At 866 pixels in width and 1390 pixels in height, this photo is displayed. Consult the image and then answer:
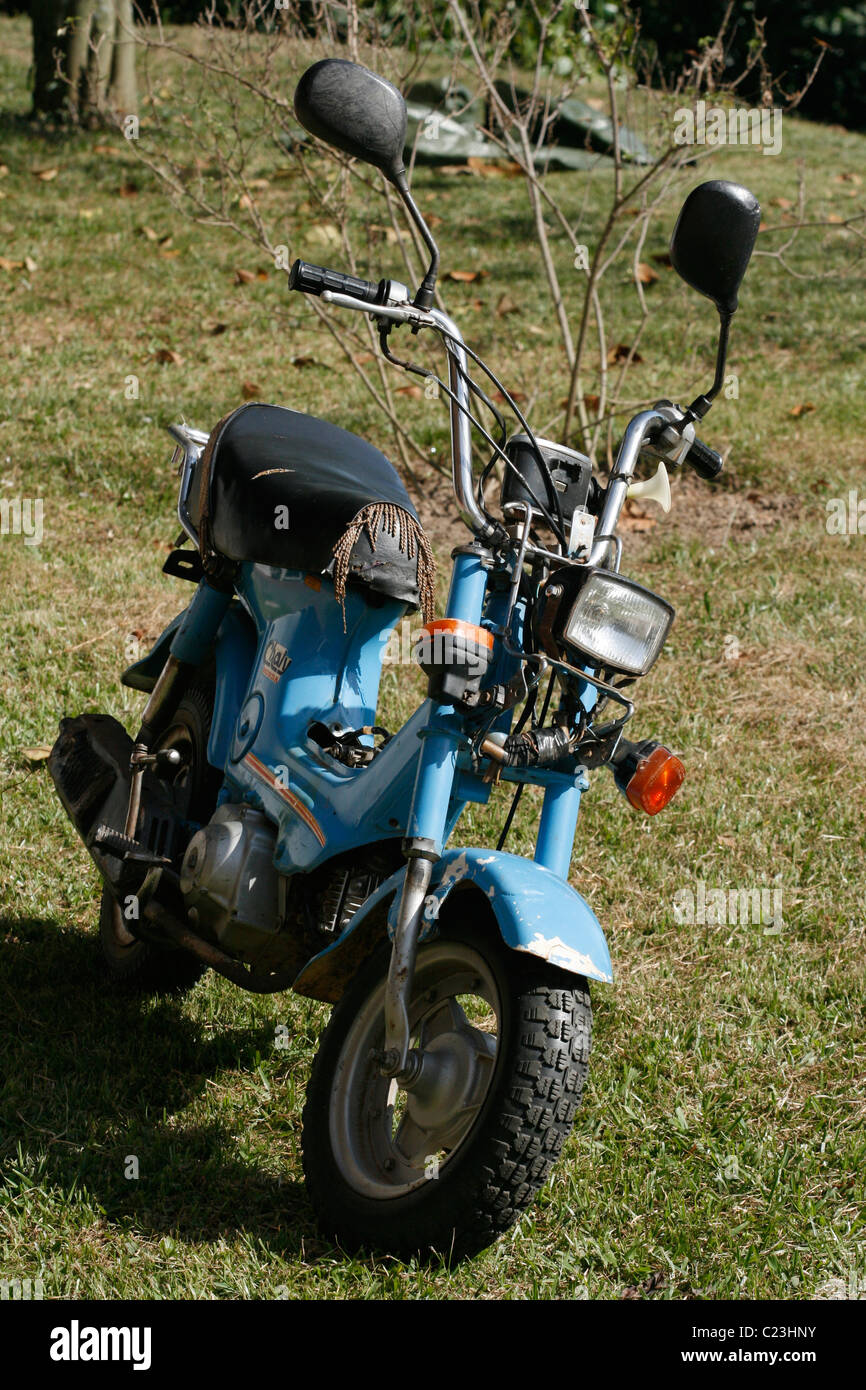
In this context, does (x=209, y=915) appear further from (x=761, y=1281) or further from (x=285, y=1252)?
(x=761, y=1281)

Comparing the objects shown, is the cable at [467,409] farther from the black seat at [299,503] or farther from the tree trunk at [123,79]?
the tree trunk at [123,79]

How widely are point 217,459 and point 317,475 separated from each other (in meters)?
0.28

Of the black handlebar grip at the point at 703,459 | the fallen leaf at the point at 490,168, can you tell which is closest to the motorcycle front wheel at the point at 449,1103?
the black handlebar grip at the point at 703,459

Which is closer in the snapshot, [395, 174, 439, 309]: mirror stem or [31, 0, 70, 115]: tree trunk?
[395, 174, 439, 309]: mirror stem

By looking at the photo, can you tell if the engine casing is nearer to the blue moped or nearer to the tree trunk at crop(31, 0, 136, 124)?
the blue moped

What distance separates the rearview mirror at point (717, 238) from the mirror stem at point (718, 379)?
2 cm

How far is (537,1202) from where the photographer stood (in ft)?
9.70

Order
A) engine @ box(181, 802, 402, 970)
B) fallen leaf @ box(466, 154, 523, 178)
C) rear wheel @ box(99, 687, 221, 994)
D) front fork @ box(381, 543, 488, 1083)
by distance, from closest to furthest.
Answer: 1. front fork @ box(381, 543, 488, 1083)
2. engine @ box(181, 802, 402, 970)
3. rear wheel @ box(99, 687, 221, 994)
4. fallen leaf @ box(466, 154, 523, 178)

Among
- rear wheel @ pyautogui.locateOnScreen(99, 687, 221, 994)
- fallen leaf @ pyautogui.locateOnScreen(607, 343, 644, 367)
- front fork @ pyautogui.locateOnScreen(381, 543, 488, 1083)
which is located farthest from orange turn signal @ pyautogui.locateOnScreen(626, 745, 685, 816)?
fallen leaf @ pyautogui.locateOnScreen(607, 343, 644, 367)

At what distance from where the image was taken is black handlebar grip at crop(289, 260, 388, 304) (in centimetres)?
240

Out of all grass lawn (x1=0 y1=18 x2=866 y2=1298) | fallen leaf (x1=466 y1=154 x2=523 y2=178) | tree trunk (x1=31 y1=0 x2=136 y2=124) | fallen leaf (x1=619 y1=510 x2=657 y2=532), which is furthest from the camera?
fallen leaf (x1=466 y1=154 x2=523 y2=178)

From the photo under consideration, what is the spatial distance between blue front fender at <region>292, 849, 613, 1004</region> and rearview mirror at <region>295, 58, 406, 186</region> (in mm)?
1151

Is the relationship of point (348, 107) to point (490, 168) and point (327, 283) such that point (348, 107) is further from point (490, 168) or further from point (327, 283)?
point (490, 168)

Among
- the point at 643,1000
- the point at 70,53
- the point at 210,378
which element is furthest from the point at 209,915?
the point at 70,53
